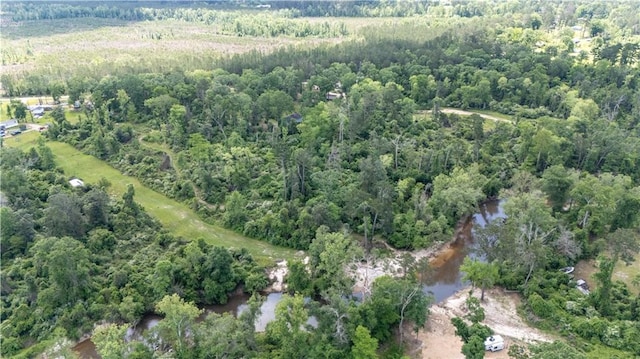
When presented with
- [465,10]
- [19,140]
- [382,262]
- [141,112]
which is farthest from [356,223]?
[465,10]

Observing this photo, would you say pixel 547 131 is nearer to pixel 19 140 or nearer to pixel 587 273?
pixel 587 273

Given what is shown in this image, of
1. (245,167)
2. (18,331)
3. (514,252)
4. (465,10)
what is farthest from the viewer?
(465,10)

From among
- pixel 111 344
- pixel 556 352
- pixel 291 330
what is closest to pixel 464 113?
pixel 556 352

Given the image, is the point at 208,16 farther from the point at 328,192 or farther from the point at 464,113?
the point at 328,192

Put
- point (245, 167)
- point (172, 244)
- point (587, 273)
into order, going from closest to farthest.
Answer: point (587, 273) < point (172, 244) < point (245, 167)

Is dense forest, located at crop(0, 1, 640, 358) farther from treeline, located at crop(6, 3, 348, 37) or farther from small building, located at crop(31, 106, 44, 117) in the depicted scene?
treeline, located at crop(6, 3, 348, 37)

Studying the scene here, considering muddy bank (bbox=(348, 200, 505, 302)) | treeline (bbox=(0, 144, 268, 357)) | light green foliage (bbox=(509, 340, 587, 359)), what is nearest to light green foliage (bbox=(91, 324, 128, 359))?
treeline (bbox=(0, 144, 268, 357))

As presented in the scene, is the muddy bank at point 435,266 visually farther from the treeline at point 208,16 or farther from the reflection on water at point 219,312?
the treeline at point 208,16
